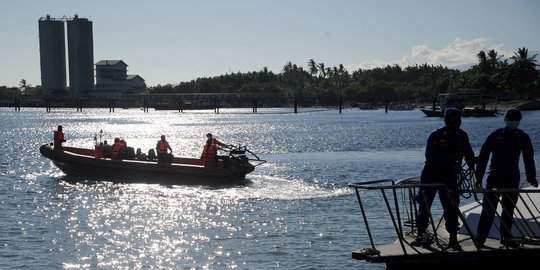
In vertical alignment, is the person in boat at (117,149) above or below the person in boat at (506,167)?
below

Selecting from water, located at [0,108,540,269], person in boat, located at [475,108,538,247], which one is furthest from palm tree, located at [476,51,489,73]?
person in boat, located at [475,108,538,247]

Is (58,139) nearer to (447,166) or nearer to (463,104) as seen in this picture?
(447,166)

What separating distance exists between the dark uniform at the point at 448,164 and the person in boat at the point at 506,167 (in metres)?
0.33

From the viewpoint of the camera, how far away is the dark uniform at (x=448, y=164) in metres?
9.95

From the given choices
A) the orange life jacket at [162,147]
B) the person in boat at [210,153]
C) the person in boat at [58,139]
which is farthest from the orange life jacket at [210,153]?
the person in boat at [58,139]

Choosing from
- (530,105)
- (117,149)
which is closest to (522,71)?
(530,105)

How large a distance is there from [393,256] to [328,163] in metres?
39.7

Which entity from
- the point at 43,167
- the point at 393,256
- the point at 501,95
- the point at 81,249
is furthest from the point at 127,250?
the point at 501,95

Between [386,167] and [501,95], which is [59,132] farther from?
[501,95]

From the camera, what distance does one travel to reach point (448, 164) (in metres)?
10.1

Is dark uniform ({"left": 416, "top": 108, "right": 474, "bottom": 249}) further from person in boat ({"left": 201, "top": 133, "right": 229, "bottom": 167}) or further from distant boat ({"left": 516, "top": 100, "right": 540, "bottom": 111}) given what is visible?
distant boat ({"left": 516, "top": 100, "right": 540, "bottom": 111})

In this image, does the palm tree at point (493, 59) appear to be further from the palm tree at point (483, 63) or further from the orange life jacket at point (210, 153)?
the orange life jacket at point (210, 153)

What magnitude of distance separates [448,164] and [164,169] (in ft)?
80.4

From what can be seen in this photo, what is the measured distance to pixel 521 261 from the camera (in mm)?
9688
